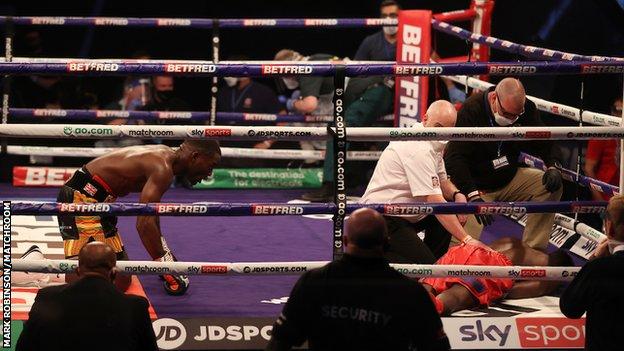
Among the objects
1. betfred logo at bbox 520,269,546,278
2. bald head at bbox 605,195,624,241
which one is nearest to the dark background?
betfred logo at bbox 520,269,546,278

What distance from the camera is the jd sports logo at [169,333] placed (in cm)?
481

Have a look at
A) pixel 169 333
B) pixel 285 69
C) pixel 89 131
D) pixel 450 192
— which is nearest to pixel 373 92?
pixel 450 192

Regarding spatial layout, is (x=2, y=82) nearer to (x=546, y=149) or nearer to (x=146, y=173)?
(x=146, y=173)

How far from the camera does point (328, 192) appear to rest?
342 inches

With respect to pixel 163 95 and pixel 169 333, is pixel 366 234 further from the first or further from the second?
pixel 163 95

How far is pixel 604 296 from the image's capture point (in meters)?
3.97

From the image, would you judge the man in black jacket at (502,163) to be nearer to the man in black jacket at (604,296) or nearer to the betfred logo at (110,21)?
the man in black jacket at (604,296)

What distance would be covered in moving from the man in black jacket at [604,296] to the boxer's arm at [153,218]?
7.20ft

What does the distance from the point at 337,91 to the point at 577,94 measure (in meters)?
5.10

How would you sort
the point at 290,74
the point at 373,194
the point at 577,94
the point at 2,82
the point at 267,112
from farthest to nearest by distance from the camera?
the point at 267,112, the point at 577,94, the point at 2,82, the point at 373,194, the point at 290,74

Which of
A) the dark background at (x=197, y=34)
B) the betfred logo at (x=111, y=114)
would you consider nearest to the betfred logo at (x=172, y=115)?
the betfred logo at (x=111, y=114)

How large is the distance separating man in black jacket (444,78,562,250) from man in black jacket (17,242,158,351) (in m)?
2.86

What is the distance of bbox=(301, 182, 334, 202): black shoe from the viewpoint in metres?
8.61

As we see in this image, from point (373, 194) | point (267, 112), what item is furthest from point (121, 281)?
point (267, 112)
